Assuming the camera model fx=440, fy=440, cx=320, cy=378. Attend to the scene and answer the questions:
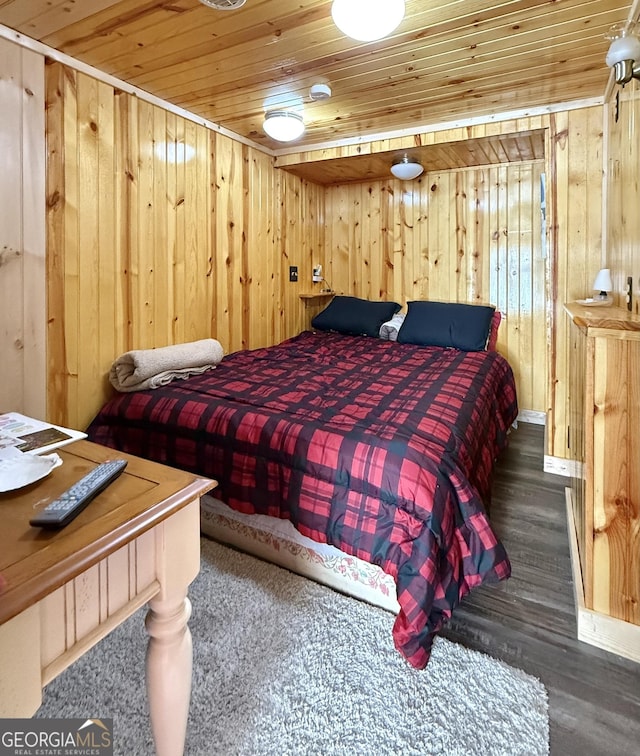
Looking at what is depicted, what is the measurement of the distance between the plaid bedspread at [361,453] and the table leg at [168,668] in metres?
0.65

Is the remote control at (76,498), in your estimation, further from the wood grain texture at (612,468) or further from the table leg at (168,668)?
the wood grain texture at (612,468)

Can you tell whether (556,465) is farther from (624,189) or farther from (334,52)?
(334,52)

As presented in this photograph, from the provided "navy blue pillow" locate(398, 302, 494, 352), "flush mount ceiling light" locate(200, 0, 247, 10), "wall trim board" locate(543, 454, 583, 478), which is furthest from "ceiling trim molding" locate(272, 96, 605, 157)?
"wall trim board" locate(543, 454, 583, 478)

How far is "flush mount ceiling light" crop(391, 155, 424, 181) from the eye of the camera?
3.15 metres

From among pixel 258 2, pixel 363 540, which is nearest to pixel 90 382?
pixel 363 540

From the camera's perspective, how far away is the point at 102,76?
2080mm

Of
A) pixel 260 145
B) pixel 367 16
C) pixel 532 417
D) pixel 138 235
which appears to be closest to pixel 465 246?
pixel 532 417

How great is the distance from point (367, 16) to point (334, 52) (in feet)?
1.75

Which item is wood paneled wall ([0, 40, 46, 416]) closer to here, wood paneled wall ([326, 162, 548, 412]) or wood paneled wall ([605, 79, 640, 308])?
wood paneled wall ([605, 79, 640, 308])

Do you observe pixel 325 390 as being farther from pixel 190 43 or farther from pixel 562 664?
pixel 190 43

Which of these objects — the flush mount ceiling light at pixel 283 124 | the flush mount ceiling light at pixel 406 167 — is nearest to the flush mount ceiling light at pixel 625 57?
the flush mount ceiling light at pixel 283 124

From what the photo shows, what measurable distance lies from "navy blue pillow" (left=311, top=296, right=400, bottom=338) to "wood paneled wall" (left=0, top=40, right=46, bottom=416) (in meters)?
2.22

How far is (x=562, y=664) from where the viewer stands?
4.37 feet

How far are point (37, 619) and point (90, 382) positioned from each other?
1.76 m
